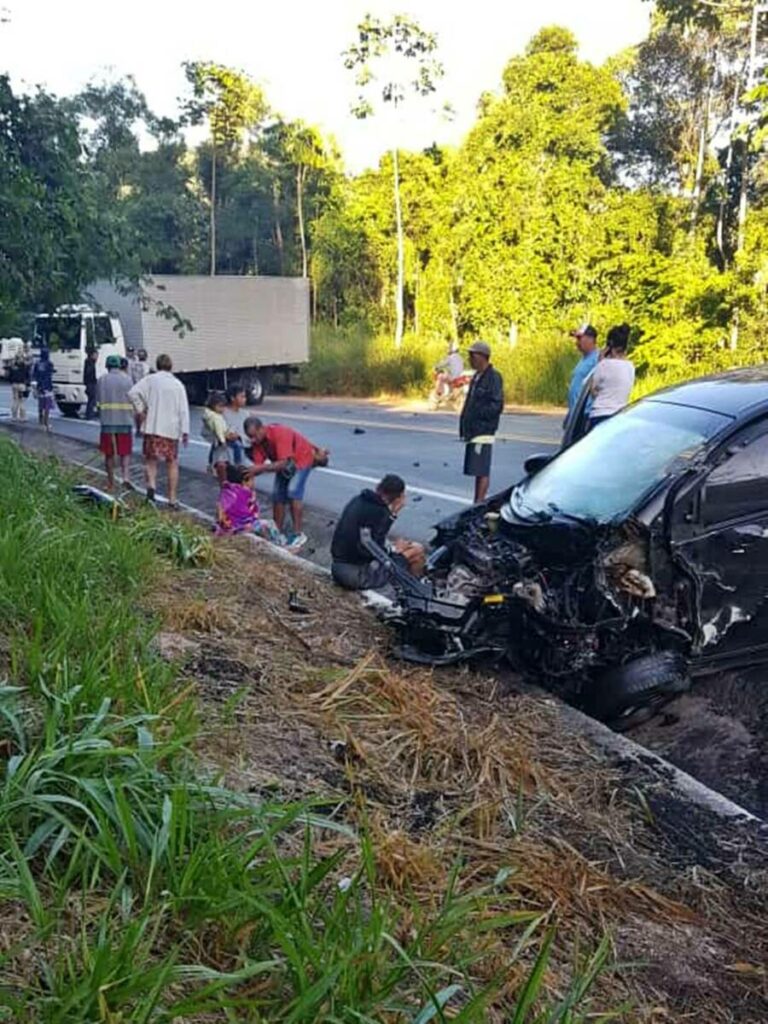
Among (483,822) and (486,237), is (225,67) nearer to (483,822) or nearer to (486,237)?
(486,237)

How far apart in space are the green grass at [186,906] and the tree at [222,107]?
39246 millimetres

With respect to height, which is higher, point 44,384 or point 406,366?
point 406,366

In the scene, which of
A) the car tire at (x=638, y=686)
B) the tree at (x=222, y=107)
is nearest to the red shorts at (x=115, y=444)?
the car tire at (x=638, y=686)

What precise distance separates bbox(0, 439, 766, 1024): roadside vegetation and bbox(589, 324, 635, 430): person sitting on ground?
13.6 ft

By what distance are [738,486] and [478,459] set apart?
413cm

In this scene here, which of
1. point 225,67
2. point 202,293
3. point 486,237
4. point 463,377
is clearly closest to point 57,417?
point 202,293

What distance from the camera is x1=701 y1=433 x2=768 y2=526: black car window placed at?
180 inches

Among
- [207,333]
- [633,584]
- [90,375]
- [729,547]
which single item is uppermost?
[207,333]

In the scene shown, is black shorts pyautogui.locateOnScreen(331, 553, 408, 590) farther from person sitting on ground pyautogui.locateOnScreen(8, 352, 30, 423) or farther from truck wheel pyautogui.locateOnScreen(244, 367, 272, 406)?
truck wheel pyautogui.locateOnScreen(244, 367, 272, 406)

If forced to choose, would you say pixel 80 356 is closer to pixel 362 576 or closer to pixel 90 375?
pixel 90 375

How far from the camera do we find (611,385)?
7.93 metres

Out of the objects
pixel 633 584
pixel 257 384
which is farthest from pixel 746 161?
pixel 633 584

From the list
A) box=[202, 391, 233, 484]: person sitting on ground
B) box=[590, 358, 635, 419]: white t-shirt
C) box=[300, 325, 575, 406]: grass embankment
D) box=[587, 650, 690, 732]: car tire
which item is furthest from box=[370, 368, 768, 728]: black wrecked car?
box=[300, 325, 575, 406]: grass embankment

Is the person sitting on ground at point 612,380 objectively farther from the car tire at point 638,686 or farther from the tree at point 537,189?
the tree at point 537,189
